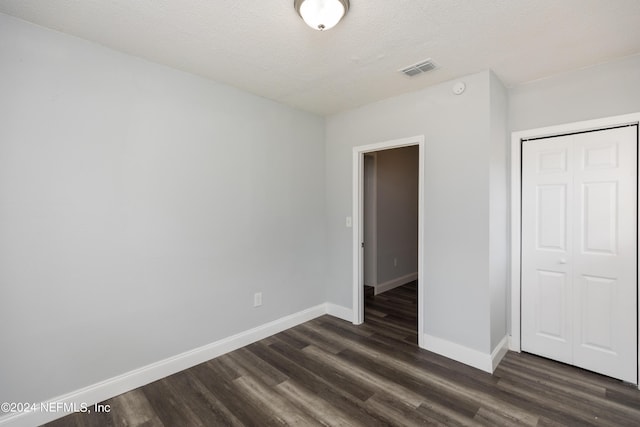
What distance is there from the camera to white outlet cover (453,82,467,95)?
8.40ft

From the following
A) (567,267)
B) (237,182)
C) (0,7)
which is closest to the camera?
(0,7)

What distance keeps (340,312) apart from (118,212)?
8.61 ft

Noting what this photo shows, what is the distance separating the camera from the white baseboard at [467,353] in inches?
96.7

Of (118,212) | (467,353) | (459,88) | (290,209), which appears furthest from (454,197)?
(118,212)

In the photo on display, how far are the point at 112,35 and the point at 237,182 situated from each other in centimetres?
142

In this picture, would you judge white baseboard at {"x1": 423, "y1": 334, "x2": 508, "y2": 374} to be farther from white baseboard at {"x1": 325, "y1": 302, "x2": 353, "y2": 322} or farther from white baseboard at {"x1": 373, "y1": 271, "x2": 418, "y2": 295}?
white baseboard at {"x1": 373, "y1": 271, "x2": 418, "y2": 295}

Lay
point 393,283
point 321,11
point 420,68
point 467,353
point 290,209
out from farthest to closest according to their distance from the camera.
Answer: point 393,283 < point 290,209 < point 467,353 < point 420,68 < point 321,11

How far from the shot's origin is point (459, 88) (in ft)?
8.45

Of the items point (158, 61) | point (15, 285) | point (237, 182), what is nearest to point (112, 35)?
point (158, 61)

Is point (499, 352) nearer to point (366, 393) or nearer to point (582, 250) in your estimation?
point (582, 250)

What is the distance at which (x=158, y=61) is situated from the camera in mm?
2324

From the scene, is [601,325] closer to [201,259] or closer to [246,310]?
[246,310]

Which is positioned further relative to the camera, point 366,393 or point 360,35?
point 366,393

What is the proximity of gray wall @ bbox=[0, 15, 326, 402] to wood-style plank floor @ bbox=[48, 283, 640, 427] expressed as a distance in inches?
14.9
